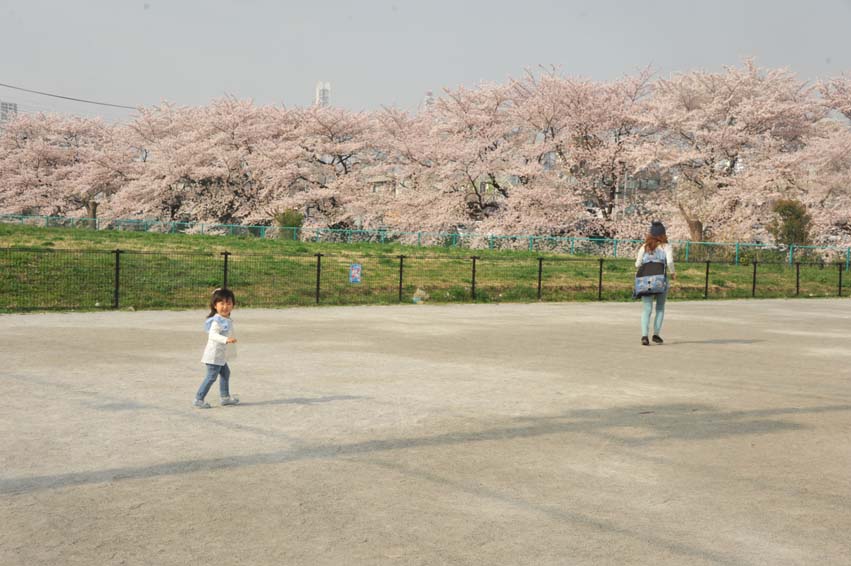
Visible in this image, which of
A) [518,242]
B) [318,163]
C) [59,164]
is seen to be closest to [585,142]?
[518,242]

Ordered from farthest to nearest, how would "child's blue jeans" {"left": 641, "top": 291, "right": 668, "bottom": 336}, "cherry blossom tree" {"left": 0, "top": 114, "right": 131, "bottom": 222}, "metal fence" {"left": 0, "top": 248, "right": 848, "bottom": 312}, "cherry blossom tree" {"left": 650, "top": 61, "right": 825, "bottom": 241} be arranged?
"cherry blossom tree" {"left": 0, "top": 114, "right": 131, "bottom": 222} < "cherry blossom tree" {"left": 650, "top": 61, "right": 825, "bottom": 241} < "metal fence" {"left": 0, "top": 248, "right": 848, "bottom": 312} < "child's blue jeans" {"left": 641, "top": 291, "right": 668, "bottom": 336}

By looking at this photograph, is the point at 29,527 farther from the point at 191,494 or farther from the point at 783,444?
the point at 783,444

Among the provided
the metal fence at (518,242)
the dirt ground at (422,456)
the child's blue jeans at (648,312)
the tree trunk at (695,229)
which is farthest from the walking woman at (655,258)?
the tree trunk at (695,229)

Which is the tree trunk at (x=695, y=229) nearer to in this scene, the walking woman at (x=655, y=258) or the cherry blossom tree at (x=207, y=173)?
the cherry blossom tree at (x=207, y=173)

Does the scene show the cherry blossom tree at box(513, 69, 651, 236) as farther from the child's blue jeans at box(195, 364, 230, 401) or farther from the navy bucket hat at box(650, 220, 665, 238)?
the child's blue jeans at box(195, 364, 230, 401)

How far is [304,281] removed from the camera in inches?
875

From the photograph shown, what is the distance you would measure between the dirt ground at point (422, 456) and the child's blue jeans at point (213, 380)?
22cm

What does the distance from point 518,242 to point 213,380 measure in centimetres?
3582

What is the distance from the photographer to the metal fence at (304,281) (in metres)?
18.4

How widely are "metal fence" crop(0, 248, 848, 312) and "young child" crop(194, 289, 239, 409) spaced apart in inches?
405

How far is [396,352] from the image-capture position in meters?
11.1

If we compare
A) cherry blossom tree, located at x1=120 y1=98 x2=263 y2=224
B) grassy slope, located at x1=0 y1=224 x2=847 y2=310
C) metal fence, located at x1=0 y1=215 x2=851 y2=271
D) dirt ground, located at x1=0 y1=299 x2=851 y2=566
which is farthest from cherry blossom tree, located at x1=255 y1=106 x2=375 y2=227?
dirt ground, located at x1=0 y1=299 x2=851 y2=566

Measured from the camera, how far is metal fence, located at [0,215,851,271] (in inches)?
1451

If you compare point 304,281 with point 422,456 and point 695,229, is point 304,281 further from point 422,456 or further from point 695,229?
point 695,229
